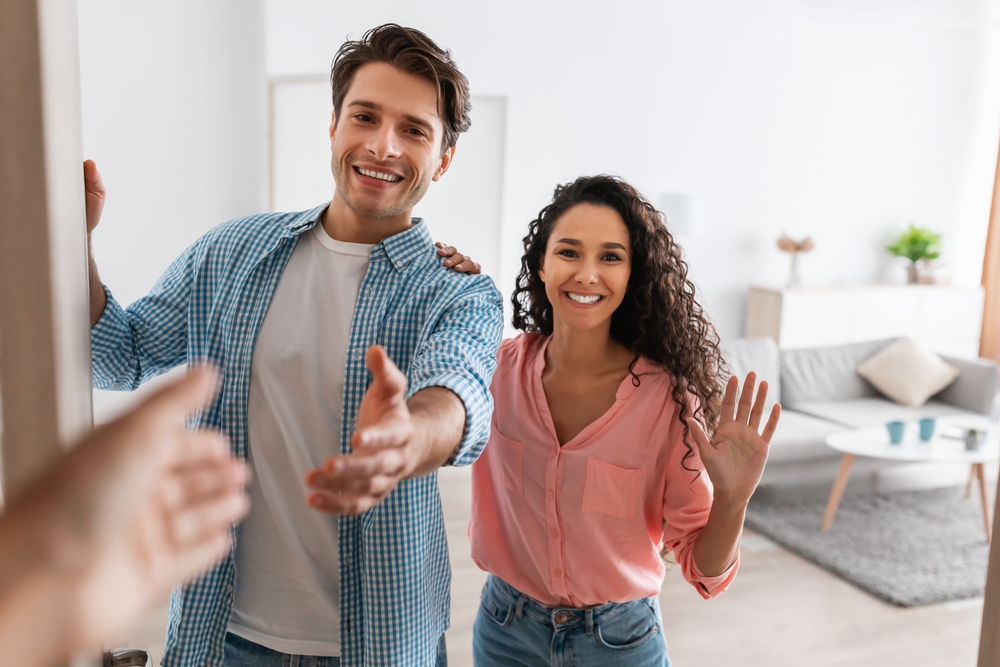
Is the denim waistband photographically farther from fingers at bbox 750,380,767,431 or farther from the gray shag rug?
the gray shag rug

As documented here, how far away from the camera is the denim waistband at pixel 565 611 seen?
4.05ft

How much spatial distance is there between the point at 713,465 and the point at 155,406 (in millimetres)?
945

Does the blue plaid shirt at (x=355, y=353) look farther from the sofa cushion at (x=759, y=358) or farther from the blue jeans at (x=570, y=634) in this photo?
the sofa cushion at (x=759, y=358)

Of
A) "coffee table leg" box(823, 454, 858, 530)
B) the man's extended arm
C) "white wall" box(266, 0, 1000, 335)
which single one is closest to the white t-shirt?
the man's extended arm

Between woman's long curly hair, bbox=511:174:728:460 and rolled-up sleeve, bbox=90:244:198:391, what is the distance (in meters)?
0.58

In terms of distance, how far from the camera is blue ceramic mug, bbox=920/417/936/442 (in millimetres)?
3620

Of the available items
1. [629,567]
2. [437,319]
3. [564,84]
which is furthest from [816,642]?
[564,84]

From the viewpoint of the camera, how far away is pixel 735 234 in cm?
568

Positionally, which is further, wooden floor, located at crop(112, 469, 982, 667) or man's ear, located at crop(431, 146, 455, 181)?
wooden floor, located at crop(112, 469, 982, 667)

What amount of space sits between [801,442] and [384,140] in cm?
324

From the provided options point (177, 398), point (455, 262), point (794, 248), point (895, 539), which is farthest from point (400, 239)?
point (794, 248)

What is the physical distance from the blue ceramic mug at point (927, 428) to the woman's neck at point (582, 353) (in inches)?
111

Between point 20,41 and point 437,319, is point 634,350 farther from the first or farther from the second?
point 20,41

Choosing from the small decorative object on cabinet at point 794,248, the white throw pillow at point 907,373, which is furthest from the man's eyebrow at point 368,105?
the small decorative object on cabinet at point 794,248
